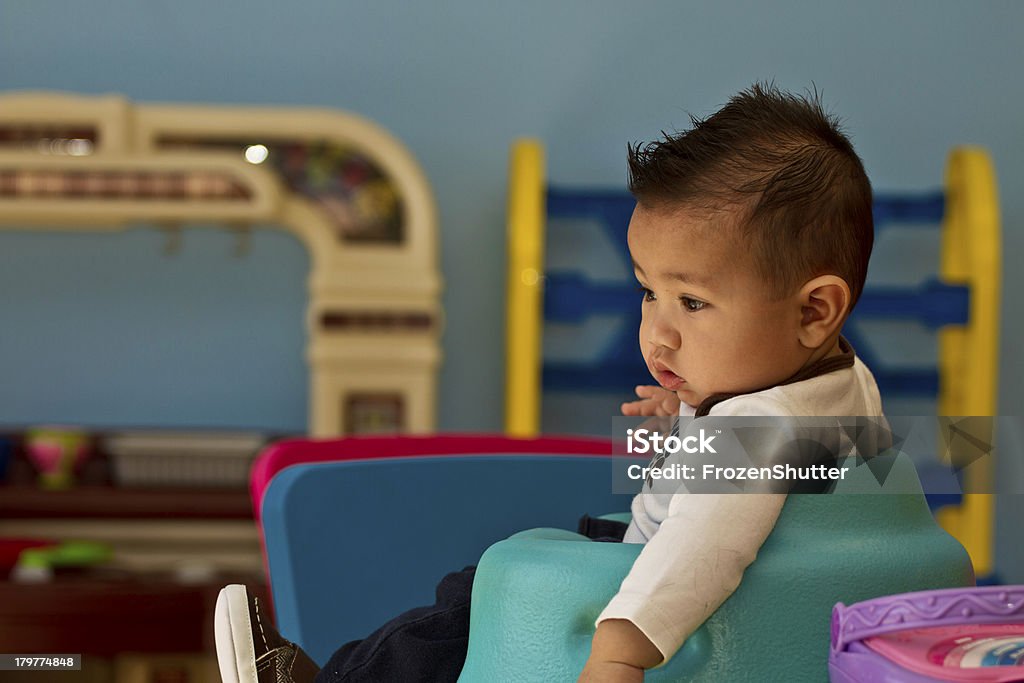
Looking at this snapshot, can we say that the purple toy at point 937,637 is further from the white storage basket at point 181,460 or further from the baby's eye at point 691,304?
the white storage basket at point 181,460

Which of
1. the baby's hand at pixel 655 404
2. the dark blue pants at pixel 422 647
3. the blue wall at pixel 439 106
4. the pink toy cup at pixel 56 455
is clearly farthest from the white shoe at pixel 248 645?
the blue wall at pixel 439 106

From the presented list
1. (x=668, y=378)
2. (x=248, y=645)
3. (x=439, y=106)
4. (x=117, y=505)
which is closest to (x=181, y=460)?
(x=117, y=505)

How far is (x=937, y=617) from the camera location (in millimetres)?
495

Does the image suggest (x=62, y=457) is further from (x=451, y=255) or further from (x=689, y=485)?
(x=689, y=485)

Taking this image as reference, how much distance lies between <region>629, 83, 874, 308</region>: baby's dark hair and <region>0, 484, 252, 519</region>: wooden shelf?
132cm

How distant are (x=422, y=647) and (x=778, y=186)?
1.09ft

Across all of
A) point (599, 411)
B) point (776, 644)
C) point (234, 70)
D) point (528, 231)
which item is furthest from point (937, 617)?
point (234, 70)

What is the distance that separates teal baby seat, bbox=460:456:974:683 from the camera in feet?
1.88

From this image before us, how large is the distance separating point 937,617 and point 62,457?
1.65 metres

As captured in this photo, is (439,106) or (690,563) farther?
(439,106)

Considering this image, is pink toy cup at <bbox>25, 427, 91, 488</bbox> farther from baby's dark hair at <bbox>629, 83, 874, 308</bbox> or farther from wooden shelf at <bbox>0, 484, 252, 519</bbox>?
baby's dark hair at <bbox>629, 83, 874, 308</bbox>

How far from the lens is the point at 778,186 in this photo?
2.09ft

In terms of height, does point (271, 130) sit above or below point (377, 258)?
above

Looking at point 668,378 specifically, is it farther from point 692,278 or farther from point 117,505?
point 117,505
